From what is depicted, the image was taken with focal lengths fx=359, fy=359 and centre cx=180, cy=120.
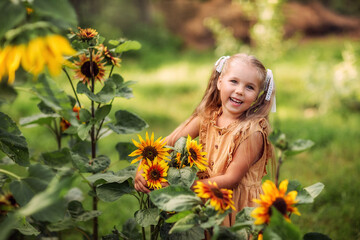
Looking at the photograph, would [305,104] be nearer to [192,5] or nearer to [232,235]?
[232,235]

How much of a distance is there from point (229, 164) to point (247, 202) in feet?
0.56

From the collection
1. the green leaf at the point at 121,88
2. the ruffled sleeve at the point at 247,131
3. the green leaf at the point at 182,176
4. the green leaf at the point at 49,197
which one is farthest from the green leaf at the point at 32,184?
the ruffled sleeve at the point at 247,131

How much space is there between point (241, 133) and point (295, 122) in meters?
2.32

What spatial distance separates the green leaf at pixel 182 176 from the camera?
110 centimetres

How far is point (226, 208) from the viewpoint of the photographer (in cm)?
96

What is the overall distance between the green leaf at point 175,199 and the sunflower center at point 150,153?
220 millimetres

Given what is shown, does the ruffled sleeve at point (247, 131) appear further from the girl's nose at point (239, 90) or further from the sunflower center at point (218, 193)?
the sunflower center at point (218, 193)

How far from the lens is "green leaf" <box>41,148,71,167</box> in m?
1.55

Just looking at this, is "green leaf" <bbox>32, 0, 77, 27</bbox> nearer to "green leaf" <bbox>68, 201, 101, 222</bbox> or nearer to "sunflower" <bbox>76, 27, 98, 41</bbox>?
"sunflower" <bbox>76, 27, 98, 41</bbox>

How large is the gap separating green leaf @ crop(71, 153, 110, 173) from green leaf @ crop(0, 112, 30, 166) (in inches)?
9.1

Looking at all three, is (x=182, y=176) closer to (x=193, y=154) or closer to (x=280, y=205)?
(x=193, y=154)

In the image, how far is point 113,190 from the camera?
1229 mm

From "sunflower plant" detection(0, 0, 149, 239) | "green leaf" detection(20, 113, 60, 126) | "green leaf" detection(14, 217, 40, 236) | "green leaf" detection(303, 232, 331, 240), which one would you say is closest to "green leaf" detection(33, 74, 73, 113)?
"sunflower plant" detection(0, 0, 149, 239)

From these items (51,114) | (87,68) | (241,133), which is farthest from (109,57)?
(241,133)
